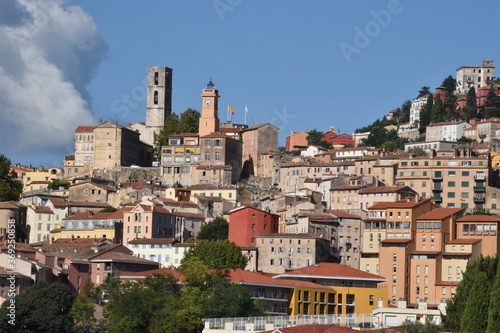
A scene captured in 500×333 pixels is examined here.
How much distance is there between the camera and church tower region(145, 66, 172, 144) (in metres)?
136

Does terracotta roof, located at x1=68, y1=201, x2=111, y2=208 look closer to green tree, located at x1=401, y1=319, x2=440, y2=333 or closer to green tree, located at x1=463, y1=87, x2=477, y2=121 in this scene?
green tree, located at x1=401, y1=319, x2=440, y2=333

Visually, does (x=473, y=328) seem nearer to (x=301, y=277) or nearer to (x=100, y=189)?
(x=301, y=277)

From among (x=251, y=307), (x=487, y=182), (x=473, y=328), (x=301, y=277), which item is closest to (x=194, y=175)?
(x=487, y=182)

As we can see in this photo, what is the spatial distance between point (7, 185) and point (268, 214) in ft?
94.4

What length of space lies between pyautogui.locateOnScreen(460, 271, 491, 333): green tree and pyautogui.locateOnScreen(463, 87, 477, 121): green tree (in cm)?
9866

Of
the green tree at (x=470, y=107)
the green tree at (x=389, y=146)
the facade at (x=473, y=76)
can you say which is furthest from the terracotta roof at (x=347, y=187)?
the facade at (x=473, y=76)

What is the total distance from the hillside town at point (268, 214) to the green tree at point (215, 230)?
728mm

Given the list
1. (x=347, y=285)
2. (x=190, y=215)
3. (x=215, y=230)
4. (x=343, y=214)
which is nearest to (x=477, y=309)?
→ (x=347, y=285)

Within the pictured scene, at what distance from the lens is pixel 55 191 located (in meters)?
114

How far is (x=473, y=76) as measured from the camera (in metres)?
184

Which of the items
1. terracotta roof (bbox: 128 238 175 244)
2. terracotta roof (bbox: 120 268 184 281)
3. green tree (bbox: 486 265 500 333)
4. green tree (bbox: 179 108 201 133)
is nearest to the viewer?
green tree (bbox: 486 265 500 333)

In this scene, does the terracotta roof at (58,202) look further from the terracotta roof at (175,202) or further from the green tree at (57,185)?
the green tree at (57,185)

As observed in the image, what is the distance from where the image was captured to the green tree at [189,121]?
415ft

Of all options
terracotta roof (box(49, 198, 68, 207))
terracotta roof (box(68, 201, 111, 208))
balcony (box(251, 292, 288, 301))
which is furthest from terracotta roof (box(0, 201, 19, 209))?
balcony (box(251, 292, 288, 301))
